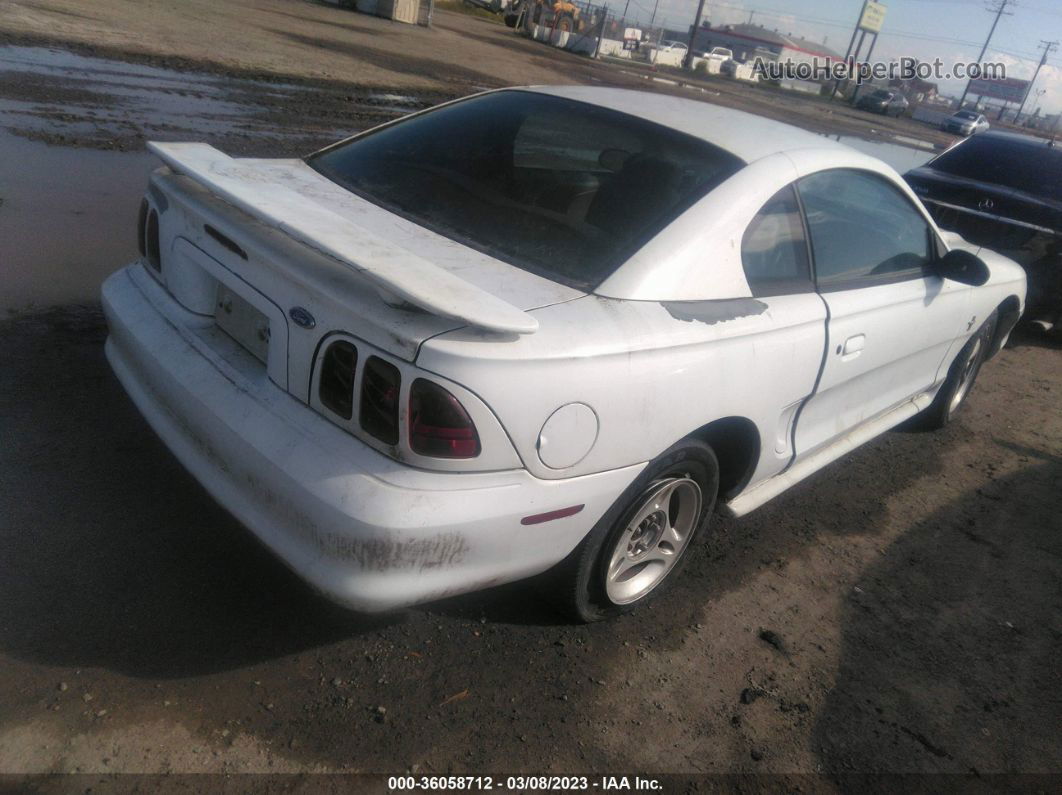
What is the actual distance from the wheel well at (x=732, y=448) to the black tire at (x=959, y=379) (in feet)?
7.18

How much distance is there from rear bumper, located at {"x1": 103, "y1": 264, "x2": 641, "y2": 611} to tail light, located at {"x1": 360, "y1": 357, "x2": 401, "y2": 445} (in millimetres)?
69

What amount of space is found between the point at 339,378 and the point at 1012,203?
265 inches

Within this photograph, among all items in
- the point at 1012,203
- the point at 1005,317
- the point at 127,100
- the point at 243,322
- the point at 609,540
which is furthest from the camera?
the point at 127,100

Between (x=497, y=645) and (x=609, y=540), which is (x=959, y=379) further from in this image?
(x=497, y=645)

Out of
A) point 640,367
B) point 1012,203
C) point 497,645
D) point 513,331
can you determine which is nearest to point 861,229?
point 640,367

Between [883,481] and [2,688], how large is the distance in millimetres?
3895

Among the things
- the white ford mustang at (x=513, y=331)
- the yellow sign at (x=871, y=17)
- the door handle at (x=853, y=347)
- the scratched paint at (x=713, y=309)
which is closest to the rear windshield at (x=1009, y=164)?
the white ford mustang at (x=513, y=331)

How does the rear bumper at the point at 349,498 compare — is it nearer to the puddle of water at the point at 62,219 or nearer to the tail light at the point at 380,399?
the tail light at the point at 380,399

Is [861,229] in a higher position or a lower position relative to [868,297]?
higher

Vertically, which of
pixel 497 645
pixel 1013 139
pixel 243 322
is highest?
pixel 1013 139

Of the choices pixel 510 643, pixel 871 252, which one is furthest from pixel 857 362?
pixel 510 643

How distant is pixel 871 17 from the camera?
79000 mm

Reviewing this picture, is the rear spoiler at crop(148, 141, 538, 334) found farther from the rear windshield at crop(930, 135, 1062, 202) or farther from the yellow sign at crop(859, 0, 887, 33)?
the yellow sign at crop(859, 0, 887, 33)

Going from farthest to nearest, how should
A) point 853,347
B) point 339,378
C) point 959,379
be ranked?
point 959,379 → point 853,347 → point 339,378
